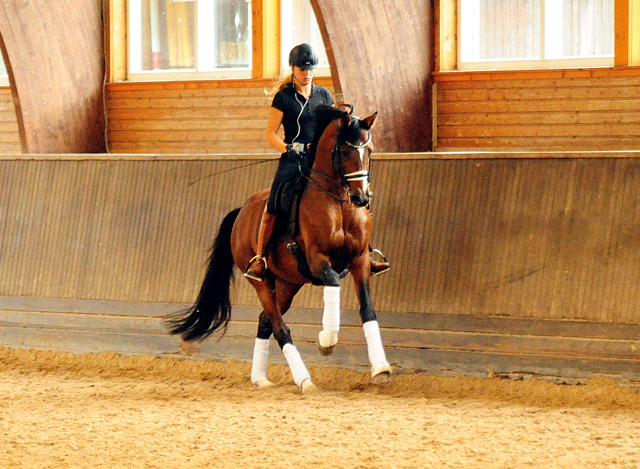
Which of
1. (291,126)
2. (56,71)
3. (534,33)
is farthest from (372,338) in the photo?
(56,71)

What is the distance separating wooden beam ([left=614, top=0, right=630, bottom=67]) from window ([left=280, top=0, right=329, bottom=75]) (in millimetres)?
3804

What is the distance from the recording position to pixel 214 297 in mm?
6422

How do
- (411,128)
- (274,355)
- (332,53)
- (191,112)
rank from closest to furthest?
(274,355)
(332,53)
(411,128)
(191,112)

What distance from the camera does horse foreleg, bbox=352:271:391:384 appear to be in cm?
515

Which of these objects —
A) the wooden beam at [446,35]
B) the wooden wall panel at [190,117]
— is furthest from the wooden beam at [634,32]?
the wooden wall panel at [190,117]

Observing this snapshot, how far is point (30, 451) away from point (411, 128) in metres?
7.51

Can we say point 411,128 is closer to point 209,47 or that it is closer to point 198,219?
point 209,47

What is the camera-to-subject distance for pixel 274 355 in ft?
22.2

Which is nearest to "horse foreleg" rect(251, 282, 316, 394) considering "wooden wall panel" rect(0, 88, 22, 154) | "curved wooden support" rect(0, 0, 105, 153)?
"curved wooden support" rect(0, 0, 105, 153)

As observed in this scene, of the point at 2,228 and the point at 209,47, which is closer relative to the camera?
the point at 2,228

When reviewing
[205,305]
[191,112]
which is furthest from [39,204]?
[191,112]

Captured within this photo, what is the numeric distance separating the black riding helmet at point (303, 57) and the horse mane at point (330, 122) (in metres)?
0.35

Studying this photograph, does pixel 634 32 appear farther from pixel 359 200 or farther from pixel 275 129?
pixel 359 200

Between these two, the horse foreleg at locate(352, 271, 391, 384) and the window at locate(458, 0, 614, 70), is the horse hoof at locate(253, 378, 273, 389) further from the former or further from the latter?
the window at locate(458, 0, 614, 70)
